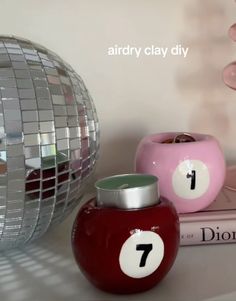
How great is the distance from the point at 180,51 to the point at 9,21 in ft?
0.70

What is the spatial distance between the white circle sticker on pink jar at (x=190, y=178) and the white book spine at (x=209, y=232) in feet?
0.11

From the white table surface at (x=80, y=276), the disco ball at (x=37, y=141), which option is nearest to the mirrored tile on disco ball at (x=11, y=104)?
the disco ball at (x=37, y=141)

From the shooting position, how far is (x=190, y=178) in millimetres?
459

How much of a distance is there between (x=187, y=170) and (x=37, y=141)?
0.15 metres

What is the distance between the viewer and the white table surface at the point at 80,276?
1.17 ft

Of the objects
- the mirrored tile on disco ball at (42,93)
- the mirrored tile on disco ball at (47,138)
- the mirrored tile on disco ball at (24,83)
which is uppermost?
the mirrored tile on disco ball at (24,83)

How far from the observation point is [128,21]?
1.99ft

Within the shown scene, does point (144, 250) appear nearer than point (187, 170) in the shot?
Yes

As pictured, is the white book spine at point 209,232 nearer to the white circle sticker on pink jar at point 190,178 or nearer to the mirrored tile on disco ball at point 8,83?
the white circle sticker on pink jar at point 190,178

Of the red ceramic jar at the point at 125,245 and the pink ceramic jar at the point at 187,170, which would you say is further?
the pink ceramic jar at the point at 187,170

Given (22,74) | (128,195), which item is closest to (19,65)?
(22,74)

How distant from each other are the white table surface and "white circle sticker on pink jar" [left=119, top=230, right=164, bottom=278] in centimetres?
2

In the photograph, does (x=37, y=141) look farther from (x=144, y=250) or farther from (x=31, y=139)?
(x=144, y=250)

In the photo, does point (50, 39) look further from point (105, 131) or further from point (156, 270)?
point (156, 270)
